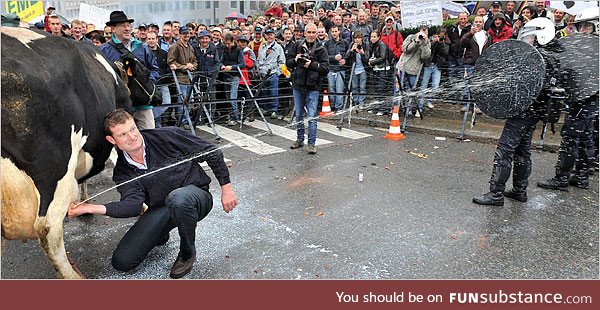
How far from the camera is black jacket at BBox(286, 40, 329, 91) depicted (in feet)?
22.9

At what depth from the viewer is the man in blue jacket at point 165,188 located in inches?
132

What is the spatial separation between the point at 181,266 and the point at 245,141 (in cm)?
455

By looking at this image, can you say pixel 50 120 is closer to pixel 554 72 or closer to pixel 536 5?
pixel 554 72

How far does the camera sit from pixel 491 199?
4.96 m

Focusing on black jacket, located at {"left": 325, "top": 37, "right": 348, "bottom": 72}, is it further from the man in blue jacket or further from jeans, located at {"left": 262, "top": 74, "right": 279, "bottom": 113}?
the man in blue jacket

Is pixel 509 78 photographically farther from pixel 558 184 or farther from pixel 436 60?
pixel 436 60

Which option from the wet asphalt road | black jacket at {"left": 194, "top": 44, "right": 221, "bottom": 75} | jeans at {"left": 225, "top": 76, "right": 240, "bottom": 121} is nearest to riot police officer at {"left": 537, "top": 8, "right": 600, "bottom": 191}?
the wet asphalt road

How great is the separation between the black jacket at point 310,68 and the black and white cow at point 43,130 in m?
3.98

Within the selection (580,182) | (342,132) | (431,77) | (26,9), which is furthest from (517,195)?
(26,9)

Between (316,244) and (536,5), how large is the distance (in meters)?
6.75

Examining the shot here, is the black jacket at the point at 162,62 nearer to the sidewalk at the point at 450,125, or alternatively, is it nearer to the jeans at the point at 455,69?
the sidewalk at the point at 450,125

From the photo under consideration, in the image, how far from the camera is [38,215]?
2.95 metres

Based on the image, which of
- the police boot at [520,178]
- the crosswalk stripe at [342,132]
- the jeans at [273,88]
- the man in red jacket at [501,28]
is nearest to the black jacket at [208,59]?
the jeans at [273,88]
